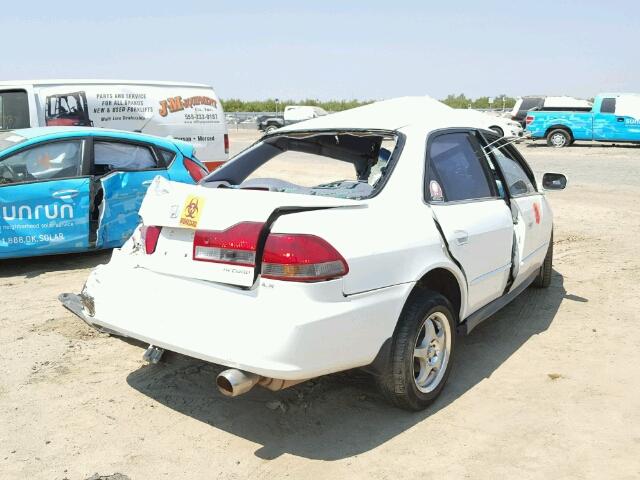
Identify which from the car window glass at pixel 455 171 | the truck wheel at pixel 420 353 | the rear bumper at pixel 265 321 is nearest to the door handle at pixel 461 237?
the car window glass at pixel 455 171

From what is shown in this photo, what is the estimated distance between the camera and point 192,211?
333cm

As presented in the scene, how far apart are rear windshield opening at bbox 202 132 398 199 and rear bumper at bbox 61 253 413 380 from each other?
39.4 inches

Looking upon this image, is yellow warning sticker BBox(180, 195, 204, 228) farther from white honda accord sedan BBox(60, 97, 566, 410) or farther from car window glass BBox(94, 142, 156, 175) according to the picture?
car window glass BBox(94, 142, 156, 175)

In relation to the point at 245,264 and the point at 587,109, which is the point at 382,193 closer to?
the point at 245,264

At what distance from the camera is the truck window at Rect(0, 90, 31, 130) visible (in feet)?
32.2

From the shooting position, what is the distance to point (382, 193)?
3.49 m

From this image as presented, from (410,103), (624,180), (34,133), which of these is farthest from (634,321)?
(624,180)

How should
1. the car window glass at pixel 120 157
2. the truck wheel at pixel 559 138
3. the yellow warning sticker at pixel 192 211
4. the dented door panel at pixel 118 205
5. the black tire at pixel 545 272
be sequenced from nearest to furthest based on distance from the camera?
the yellow warning sticker at pixel 192 211, the black tire at pixel 545 272, the dented door panel at pixel 118 205, the car window glass at pixel 120 157, the truck wheel at pixel 559 138

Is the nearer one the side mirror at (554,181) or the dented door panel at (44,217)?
the side mirror at (554,181)

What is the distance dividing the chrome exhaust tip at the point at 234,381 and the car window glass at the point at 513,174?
2638mm

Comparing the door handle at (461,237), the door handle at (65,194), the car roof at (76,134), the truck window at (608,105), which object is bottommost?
the door handle at (65,194)

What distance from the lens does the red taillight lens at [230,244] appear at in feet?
9.98

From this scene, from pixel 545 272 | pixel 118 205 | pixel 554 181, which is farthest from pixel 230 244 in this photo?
pixel 118 205

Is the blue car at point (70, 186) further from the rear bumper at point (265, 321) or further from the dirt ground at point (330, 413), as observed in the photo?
the rear bumper at point (265, 321)
